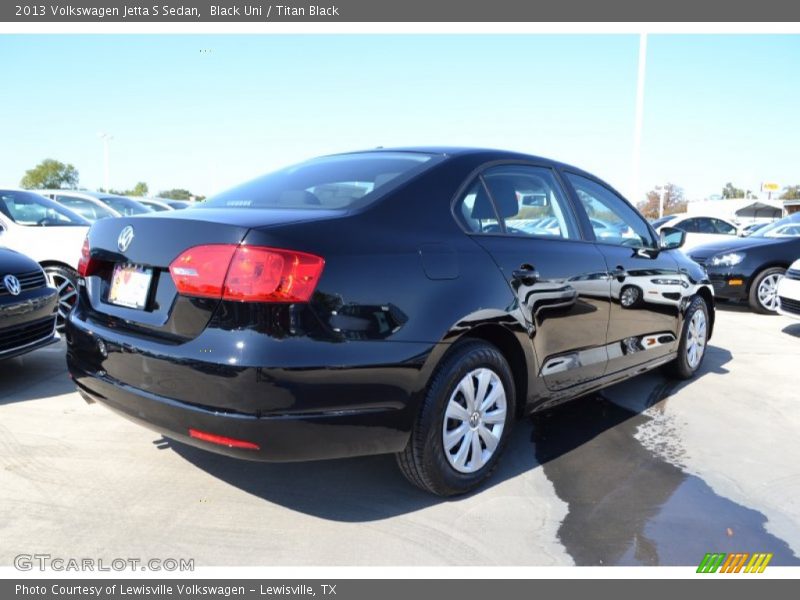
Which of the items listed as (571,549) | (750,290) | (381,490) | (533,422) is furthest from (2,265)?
(750,290)

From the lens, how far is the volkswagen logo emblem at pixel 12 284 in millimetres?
4355

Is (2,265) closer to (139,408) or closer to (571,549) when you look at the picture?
(139,408)

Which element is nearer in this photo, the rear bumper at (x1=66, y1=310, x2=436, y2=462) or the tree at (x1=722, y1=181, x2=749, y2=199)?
the rear bumper at (x1=66, y1=310, x2=436, y2=462)

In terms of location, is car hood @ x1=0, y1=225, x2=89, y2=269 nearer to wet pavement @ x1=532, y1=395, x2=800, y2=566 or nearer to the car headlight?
wet pavement @ x1=532, y1=395, x2=800, y2=566

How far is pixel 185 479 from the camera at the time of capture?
3.06 metres

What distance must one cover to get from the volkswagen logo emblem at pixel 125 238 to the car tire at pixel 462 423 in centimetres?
145

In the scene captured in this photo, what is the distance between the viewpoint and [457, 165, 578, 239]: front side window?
3.09m

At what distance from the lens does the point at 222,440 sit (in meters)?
2.32

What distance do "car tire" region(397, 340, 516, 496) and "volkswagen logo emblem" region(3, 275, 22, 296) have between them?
10.7ft

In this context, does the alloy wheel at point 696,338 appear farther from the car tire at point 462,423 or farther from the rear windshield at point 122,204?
the rear windshield at point 122,204

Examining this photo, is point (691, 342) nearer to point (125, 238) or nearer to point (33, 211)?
point (125, 238)

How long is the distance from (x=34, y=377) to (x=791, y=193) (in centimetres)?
9619

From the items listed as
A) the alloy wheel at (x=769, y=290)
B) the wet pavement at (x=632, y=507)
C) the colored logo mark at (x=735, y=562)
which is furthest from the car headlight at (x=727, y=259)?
the colored logo mark at (x=735, y=562)

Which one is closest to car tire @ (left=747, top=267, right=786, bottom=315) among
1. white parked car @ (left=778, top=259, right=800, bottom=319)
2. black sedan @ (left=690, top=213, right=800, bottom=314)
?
black sedan @ (left=690, top=213, right=800, bottom=314)
